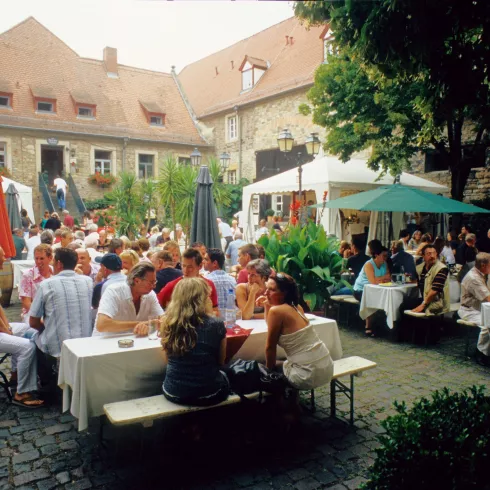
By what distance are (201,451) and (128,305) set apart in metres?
1.30

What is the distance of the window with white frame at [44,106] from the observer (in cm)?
2290

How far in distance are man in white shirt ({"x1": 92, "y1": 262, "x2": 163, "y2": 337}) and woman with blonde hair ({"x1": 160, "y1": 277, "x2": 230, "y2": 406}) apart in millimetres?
691

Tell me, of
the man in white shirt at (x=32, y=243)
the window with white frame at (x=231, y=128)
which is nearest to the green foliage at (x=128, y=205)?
the man in white shirt at (x=32, y=243)

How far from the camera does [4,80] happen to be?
22391mm

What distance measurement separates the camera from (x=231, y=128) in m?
26.0

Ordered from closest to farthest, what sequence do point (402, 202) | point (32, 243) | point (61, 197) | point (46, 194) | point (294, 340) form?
1. point (294, 340)
2. point (402, 202)
3. point (32, 243)
4. point (61, 197)
5. point (46, 194)

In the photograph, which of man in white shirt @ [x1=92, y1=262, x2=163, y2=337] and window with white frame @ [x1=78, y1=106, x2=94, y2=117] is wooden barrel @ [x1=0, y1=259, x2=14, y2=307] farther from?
window with white frame @ [x1=78, y1=106, x2=94, y2=117]

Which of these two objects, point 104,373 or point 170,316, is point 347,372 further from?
point 104,373

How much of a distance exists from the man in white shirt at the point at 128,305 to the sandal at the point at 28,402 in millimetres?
990

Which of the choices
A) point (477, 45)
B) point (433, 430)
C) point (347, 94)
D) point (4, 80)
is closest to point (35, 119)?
point (4, 80)

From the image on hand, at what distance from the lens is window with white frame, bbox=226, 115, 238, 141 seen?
25.6 m

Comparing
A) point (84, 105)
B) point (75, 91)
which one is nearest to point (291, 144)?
point (84, 105)

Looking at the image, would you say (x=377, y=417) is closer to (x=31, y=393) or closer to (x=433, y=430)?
(x=433, y=430)

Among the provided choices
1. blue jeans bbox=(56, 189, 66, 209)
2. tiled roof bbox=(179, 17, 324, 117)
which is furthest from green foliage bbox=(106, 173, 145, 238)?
tiled roof bbox=(179, 17, 324, 117)
